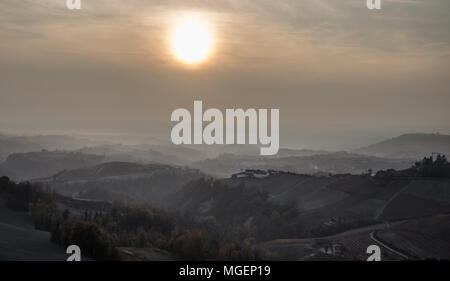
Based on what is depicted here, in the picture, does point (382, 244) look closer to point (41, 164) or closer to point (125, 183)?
point (125, 183)

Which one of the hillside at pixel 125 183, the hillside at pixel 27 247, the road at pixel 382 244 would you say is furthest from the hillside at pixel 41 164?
the road at pixel 382 244

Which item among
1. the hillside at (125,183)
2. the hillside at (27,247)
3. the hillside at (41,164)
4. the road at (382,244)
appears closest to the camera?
the hillside at (27,247)

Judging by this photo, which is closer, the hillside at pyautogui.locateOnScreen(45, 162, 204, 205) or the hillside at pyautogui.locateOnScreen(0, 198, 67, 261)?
the hillside at pyautogui.locateOnScreen(0, 198, 67, 261)

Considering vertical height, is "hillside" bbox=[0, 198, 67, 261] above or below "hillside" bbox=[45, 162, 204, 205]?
above

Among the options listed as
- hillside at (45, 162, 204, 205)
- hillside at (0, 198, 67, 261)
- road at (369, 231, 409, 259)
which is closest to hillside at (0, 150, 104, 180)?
hillside at (45, 162, 204, 205)

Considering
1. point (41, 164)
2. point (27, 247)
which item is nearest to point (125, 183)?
point (41, 164)

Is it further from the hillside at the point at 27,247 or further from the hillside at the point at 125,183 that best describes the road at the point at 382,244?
the hillside at the point at 125,183

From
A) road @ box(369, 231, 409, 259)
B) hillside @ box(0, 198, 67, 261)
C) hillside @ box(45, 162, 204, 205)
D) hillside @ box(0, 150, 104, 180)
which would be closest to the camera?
hillside @ box(0, 198, 67, 261)

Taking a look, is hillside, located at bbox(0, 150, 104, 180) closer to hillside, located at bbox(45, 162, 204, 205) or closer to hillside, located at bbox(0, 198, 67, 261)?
hillside, located at bbox(45, 162, 204, 205)

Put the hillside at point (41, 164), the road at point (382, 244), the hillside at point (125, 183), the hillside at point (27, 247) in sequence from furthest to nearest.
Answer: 1. the hillside at point (41, 164)
2. the hillside at point (125, 183)
3. the road at point (382, 244)
4. the hillside at point (27, 247)

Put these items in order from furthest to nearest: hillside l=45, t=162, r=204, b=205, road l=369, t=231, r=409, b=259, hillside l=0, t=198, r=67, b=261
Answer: hillside l=45, t=162, r=204, b=205, road l=369, t=231, r=409, b=259, hillside l=0, t=198, r=67, b=261

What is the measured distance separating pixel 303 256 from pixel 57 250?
60.0ft
